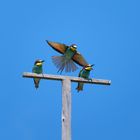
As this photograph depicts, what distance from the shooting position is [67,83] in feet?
25.4

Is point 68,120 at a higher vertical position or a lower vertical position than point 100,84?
lower

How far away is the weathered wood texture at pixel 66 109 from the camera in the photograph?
24.3 feet

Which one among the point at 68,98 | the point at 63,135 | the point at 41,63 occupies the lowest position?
the point at 63,135

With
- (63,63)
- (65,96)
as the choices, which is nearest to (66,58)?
(63,63)

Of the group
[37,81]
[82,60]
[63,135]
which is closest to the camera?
[63,135]

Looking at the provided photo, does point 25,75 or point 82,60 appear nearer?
point 25,75

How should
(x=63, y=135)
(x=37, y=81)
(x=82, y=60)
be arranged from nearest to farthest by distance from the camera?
(x=63, y=135)
(x=37, y=81)
(x=82, y=60)

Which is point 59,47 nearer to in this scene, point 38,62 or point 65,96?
point 38,62

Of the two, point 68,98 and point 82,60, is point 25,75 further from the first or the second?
point 82,60

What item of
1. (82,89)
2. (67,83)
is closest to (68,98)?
(67,83)

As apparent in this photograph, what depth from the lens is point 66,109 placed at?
24.9ft

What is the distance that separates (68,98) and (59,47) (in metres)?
1.12

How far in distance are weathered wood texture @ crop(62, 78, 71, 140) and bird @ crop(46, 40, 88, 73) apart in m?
0.74

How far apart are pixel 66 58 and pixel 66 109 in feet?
3.95
